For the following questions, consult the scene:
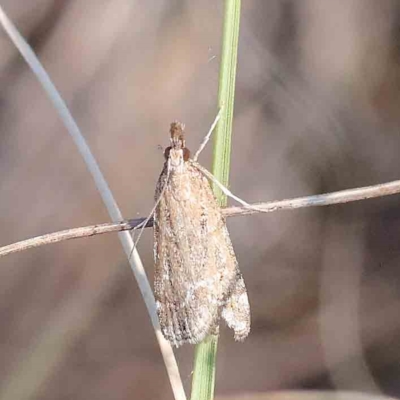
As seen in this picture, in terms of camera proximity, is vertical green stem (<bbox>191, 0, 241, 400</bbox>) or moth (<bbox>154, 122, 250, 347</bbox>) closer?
vertical green stem (<bbox>191, 0, 241, 400</bbox>)

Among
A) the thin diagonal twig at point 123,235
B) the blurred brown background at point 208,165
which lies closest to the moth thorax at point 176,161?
the thin diagonal twig at point 123,235

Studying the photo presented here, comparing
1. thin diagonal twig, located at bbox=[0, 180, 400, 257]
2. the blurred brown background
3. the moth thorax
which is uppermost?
the blurred brown background

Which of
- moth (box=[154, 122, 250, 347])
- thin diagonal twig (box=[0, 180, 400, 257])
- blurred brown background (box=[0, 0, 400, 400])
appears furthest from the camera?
blurred brown background (box=[0, 0, 400, 400])

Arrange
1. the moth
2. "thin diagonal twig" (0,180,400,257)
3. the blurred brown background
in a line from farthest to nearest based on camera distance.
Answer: the blurred brown background → the moth → "thin diagonal twig" (0,180,400,257)

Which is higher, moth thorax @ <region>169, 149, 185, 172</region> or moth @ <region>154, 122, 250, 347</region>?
moth thorax @ <region>169, 149, 185, 172</region>

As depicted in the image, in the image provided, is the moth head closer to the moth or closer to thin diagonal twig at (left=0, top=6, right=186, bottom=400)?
the moth

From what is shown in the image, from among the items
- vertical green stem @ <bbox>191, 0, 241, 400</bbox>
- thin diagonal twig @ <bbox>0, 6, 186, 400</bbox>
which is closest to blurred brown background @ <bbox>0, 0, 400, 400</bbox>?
thin diagonal twig @ <bbox>0, 6, 186, 400</bbox>

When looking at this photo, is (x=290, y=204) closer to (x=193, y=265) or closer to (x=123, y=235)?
(x=193, y=265)
